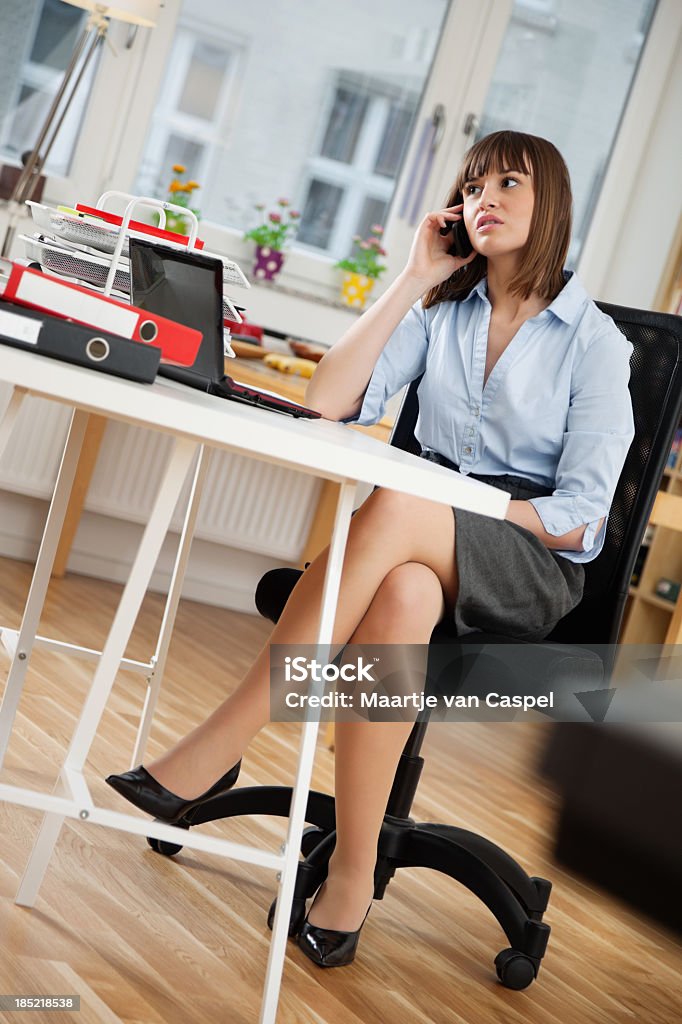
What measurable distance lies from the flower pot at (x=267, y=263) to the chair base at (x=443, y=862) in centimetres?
245

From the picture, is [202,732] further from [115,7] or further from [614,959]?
[115,7]

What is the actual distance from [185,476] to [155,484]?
253 cm

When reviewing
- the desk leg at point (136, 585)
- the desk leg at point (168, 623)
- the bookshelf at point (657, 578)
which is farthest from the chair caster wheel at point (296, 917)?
the bookshelf at point (657, 578)

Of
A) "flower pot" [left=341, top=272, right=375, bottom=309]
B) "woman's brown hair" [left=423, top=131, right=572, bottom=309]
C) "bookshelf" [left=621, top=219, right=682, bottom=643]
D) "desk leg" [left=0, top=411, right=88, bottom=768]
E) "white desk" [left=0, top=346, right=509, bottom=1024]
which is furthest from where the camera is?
"bookshelf" [left=621, top=219, right=682, bottom=643]

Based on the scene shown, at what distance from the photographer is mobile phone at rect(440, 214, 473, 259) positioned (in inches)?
68.6

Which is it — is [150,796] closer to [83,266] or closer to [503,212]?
[83,266]

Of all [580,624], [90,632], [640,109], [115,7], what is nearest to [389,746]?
[580,624]

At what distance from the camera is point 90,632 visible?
2934mm

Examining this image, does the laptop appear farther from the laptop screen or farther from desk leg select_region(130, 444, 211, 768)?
desk leg select_region(130, 444, 211, 768)

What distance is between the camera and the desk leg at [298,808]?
1.17 m

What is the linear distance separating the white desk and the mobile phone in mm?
549

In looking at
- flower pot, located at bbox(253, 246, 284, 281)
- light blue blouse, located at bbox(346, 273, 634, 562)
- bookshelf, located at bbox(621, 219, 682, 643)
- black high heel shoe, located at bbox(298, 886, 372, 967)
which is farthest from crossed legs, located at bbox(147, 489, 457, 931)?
bookshelf, located at bbox(621, 219, 682, 643)

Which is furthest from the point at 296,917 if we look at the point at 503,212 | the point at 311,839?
the point at 503,212

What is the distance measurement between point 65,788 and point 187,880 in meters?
0.56
